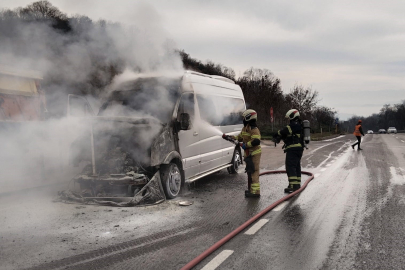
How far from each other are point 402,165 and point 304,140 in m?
5.84

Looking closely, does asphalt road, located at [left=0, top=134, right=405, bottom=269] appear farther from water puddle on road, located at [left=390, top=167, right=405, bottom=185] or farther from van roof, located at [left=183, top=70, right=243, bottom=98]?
van roof, located at [left=183, top=70, right=243, bottom=98]

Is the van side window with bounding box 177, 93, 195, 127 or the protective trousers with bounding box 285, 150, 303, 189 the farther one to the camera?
the protective trousers with bounding box 285, 150, 303, 189

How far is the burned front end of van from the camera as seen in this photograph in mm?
6773

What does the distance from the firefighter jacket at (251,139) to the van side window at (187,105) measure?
1173 millimetres

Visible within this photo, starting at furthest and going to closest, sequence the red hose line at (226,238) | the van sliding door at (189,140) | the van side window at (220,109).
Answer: the van side window at (220,109), the van sliding door at (189,140), the red hose line at (226,238)

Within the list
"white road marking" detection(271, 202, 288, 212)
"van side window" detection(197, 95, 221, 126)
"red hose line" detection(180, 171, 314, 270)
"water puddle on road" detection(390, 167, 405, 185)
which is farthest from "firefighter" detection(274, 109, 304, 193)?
"water puddle on road" detection(390, 167, 405, 185)

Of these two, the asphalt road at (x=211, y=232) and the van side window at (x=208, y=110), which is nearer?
the asphalt road at (x=211, y=232)

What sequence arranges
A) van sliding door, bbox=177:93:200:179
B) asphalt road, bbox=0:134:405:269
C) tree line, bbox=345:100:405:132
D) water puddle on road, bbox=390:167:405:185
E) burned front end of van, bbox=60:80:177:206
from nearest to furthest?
asphalt road, bbox=0:134:405:269 → burned front end of van, bbox=60:80:177:206 → van sliding door, bbox=177:93:200:179 → water puddle on road, bbox=390:167:405:185 → tree line, bbox=345:100:405:132

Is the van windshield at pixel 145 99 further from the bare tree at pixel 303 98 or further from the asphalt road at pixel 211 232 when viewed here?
Answer: the bare tree at pixel 303 98

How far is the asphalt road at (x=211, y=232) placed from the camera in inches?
163

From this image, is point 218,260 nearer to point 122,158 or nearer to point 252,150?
point 122,158

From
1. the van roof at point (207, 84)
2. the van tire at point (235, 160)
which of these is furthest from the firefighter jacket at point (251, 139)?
the van tire at point (235, 160)

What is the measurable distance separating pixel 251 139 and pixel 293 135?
109 centimetres

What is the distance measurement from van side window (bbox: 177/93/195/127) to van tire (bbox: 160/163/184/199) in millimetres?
1012
